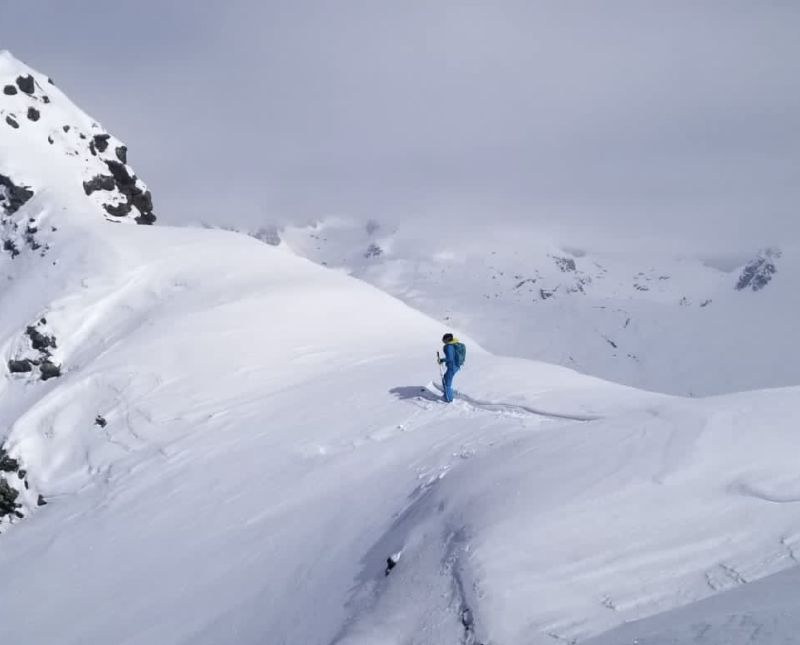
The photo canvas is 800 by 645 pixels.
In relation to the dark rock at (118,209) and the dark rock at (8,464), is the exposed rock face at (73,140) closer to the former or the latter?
the dark rock at (118,209)

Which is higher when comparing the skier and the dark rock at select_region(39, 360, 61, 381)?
the skier

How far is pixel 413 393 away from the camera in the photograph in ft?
54.0

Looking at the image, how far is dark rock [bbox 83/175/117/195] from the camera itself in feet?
140

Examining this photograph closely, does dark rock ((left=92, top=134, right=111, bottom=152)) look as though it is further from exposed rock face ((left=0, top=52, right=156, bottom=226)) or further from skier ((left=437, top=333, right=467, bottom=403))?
skier ((left=437, top=333, right=467, bottom=403))

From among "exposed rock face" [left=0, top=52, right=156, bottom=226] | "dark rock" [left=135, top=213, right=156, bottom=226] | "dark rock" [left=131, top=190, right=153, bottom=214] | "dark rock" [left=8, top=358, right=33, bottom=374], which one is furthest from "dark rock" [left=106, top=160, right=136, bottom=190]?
"dark rock" [left=8, top=358, right=33, bottom=374]

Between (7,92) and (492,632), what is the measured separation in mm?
54585

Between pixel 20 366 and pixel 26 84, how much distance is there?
33527 millimetres

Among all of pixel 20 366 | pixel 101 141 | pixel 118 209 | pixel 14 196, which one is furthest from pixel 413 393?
pixel 101 141

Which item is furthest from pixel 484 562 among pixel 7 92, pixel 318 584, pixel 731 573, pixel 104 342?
pixel 7 92

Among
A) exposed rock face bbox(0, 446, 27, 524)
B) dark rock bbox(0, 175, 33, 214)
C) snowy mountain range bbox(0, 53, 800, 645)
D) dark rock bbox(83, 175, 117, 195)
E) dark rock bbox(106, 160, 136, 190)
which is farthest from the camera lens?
dark rock bbox(106, 160, 136, 190)

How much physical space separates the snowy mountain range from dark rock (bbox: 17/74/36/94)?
91.6 feet

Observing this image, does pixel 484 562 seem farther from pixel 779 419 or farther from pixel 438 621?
pixel 779 419

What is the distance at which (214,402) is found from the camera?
1912 centimetres

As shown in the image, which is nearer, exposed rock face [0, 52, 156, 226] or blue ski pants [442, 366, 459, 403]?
blue ski pants [442, 366, 459, 403]
